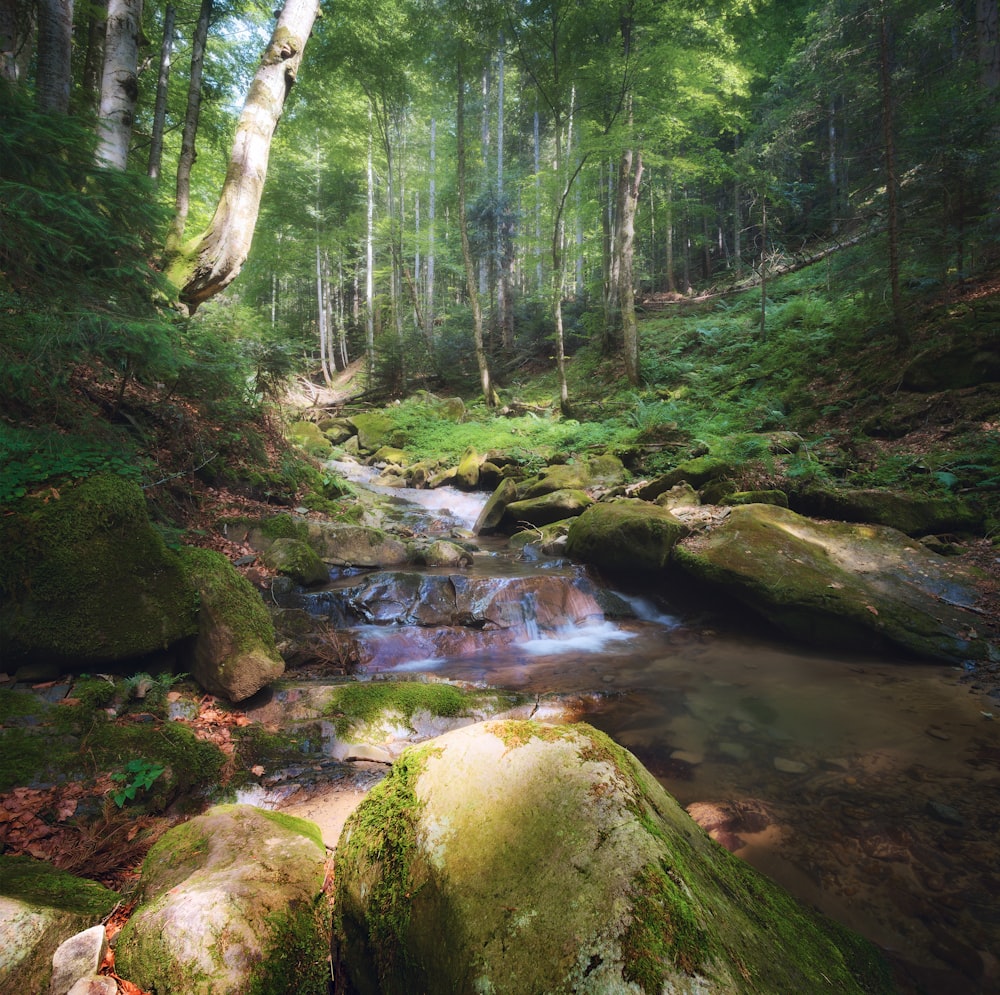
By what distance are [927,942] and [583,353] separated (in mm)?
19573

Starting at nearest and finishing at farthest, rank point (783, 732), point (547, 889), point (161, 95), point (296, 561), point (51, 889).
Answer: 1. point (547, 889)
2. point (51, 889)
3. point (783, 732)
4. point (296, 561)
5. point (161, 95)

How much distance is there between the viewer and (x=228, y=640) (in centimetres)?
396

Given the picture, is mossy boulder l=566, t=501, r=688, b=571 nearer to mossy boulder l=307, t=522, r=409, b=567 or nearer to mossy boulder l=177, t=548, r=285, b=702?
mossy boulder l=307, t=522, r=409, b=567

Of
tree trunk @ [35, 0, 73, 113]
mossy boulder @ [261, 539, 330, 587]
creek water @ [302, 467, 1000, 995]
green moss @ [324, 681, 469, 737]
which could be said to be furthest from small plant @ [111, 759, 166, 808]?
tree trunk @ [35, 0, 73, 113]

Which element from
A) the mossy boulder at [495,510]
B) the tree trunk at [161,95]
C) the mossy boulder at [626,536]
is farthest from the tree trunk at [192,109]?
the mossy boulder at [626,536]

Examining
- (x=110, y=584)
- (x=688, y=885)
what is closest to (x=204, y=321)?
(x=110, y=584)

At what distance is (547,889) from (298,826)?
158 centimetres

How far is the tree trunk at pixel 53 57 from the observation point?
4770mm

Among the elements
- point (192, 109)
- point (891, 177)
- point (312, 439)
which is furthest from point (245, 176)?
point (891, 177)

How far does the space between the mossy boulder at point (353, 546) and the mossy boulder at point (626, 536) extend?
2968 mm

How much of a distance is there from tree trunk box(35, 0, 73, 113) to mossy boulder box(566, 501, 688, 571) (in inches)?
301

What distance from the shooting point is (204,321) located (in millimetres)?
7949

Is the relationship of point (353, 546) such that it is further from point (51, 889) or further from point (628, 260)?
point (628, 260)

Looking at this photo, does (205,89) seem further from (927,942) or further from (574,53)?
(927,942)
